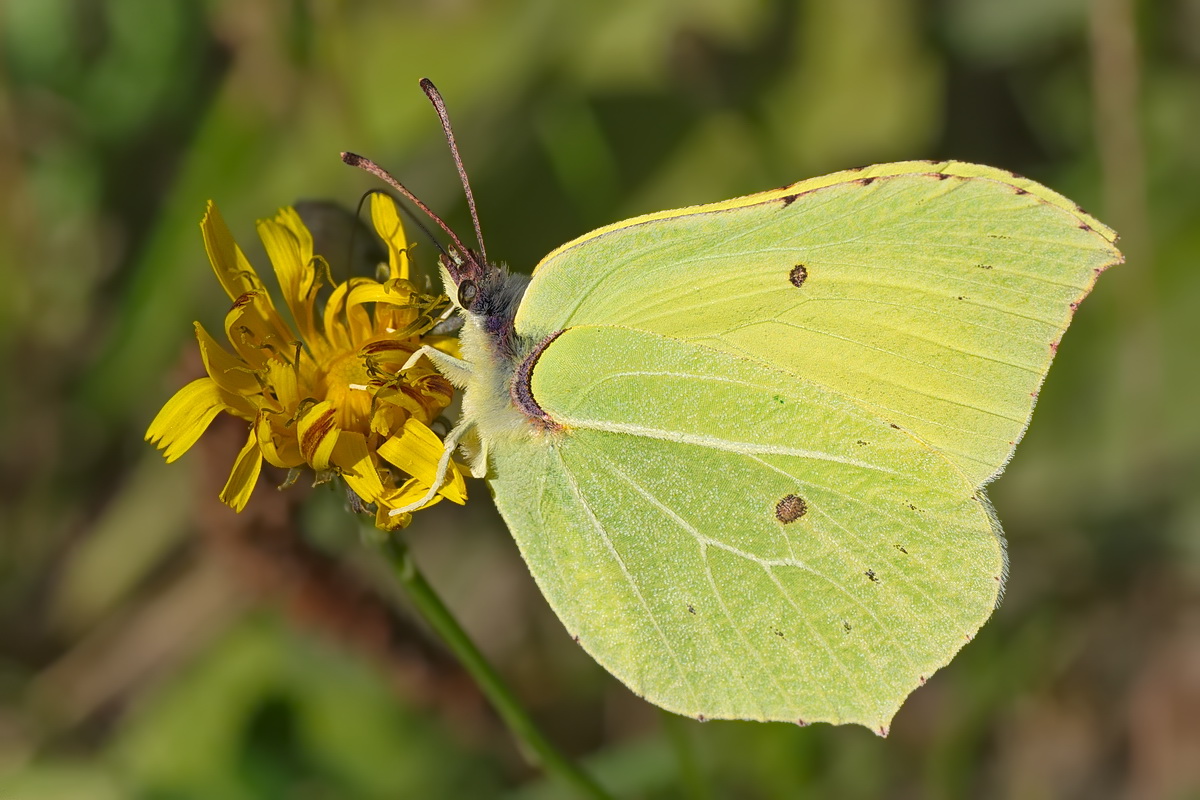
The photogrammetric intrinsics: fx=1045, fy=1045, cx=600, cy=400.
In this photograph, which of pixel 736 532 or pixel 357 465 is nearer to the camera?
pixel 357 465

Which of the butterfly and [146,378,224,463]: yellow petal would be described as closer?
[146,378,224,463]: yellow petal

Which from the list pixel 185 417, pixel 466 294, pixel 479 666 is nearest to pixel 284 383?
pixel 185 417

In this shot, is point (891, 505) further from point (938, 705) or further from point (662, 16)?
point (662, 16)

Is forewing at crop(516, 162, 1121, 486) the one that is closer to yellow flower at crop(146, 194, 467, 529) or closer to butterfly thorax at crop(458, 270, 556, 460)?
butterfly thorax at crop(458, 270, 556, 460)

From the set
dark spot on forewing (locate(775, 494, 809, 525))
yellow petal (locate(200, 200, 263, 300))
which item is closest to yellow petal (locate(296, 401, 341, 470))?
yellow petal (locate(200, 200, 263, 300))

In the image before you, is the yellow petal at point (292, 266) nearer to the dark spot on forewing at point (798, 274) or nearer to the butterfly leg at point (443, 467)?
the butterfly leg at point (443, 467)

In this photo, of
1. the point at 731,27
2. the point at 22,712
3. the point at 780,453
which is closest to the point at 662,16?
the point at 731,27

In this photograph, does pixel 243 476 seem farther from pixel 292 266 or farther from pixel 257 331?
pixel 292 266
